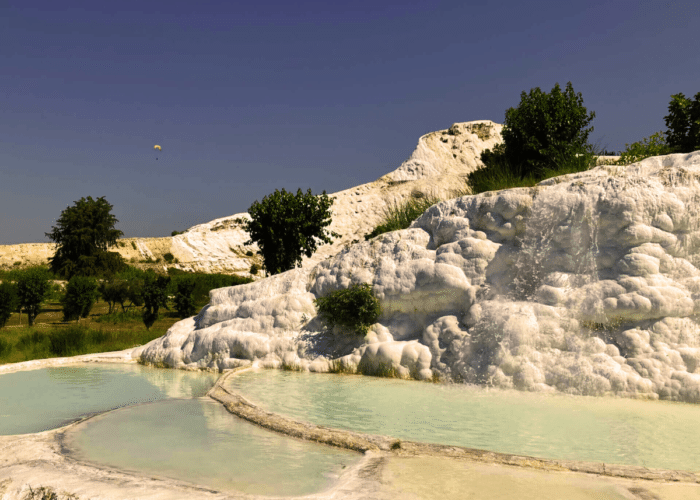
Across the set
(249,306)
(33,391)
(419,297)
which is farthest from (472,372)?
(33,391)

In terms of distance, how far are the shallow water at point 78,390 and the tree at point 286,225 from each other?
7792mm

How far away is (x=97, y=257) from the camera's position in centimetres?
4025

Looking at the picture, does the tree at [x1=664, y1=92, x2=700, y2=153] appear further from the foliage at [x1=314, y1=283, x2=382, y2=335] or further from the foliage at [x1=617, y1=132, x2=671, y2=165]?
the foliage at [x1=314, y1=283, x2=382, y2=335]

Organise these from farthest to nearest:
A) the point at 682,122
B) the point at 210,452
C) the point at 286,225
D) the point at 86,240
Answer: the point at 86,240 < the point at 286,225 < the point at 682,122 < the point at 210,452

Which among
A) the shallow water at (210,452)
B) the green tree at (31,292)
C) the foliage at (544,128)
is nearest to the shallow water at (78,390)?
the shallow water at (210,452)

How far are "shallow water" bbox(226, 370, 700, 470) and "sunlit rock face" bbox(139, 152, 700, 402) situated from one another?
0.64 meters

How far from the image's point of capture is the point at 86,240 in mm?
40250

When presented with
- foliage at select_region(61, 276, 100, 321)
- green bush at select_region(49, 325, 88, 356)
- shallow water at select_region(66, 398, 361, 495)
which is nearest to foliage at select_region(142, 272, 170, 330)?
green bush at select_region(49, 325, 88, 356)

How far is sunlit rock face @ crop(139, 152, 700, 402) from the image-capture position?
24.9 feet

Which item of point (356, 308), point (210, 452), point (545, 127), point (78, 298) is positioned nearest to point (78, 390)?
point (210, 452)

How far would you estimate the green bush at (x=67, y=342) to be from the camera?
44.0ft

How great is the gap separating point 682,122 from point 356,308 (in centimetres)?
1345

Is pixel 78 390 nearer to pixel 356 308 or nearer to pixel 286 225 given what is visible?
pixel 356 308

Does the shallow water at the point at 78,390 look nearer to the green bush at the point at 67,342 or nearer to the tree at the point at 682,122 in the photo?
the green bush at the point at 67,342
